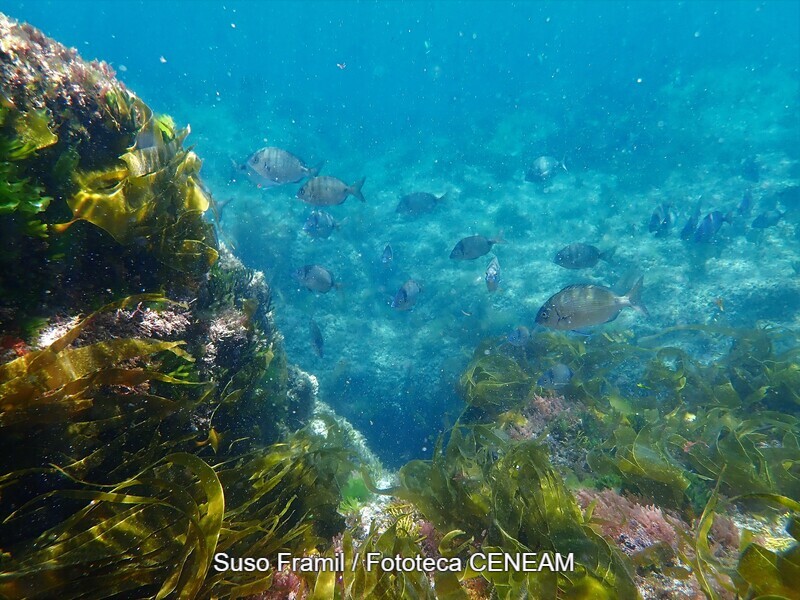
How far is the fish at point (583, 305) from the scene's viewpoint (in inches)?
175

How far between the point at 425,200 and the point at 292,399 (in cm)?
528

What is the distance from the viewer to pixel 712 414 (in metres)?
4.05

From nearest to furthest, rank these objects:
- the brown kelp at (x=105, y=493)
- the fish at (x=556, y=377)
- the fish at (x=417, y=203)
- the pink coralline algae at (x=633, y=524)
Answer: the brown kelp at (x=105, y=493) → the pink coralline algae at (x=633, y=524) → the fish at (x=556, y=377) → the fish at (x=417, y=203)

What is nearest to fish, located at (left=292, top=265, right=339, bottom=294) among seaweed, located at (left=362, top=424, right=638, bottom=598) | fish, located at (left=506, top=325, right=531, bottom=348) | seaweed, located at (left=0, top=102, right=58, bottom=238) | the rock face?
the rock face

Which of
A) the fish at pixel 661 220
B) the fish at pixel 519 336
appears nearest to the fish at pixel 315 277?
the fish at pixel 519 336

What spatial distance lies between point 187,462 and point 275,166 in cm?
529

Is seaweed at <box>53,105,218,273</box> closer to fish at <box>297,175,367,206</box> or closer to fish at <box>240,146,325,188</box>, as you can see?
fish at <box>240,146,325,188</box>

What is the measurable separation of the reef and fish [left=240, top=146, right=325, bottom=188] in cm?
280

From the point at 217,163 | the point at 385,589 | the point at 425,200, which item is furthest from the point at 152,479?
the point at 217,163

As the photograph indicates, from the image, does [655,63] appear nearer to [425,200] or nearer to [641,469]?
[425,200]

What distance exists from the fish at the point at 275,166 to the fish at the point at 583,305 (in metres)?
4.53

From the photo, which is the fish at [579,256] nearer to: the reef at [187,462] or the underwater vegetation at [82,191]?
the reef at [187,462]

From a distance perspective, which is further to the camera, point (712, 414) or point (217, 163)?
point (217, 163)

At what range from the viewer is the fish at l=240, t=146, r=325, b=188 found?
5.90 m
